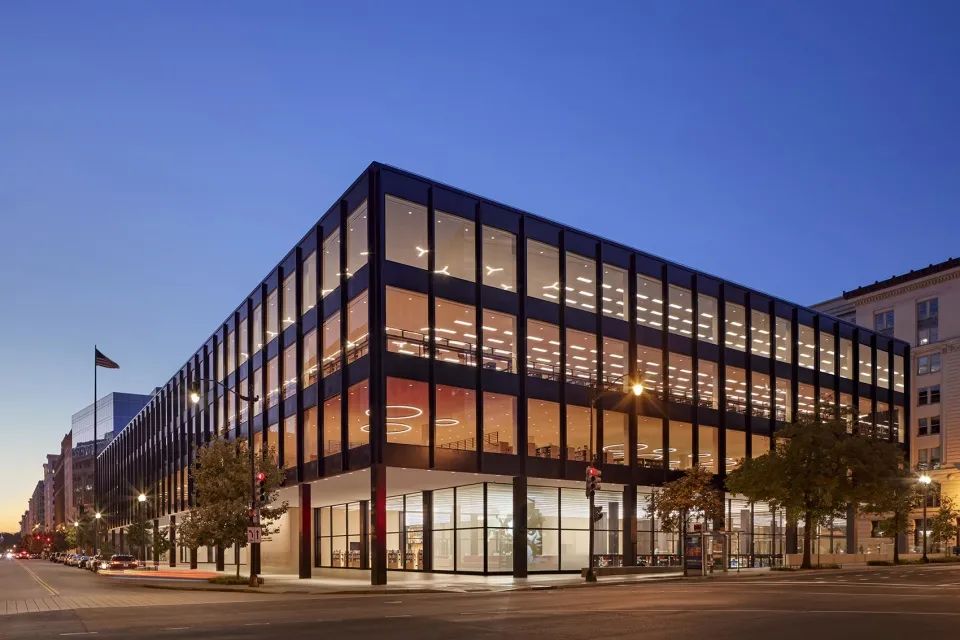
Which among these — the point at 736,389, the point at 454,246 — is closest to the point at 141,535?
the point at 454,246

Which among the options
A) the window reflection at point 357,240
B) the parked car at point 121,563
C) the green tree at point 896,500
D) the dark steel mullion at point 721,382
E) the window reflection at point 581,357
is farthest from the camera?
the parked car at point 121,563

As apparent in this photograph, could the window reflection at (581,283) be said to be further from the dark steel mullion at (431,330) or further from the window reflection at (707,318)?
the window reflection at (707,318)

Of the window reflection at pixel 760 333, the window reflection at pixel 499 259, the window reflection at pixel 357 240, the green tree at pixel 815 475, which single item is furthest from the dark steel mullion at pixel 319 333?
the window reflection at pixel 760 333

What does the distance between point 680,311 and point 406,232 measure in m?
23.3

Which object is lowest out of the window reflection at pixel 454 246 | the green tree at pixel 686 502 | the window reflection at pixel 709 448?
the green tree at pixel 686 502

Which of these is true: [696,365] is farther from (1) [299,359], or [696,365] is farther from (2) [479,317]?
(1) [299,359]

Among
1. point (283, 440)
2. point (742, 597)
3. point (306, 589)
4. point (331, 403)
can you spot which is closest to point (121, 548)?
point (283, 440)

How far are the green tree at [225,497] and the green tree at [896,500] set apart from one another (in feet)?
125

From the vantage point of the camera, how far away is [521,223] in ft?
174

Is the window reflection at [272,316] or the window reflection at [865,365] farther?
the window reflection at [865,365]

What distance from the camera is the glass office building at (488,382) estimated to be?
48.0 meters

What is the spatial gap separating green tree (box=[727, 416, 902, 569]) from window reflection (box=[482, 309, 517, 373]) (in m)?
18.5

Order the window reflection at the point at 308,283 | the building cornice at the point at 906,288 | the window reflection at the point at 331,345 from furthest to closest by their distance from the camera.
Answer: the building cornice at the point at 906,288 → the window reflection at the point at 308,283 → the window reflection at the point at 331,345

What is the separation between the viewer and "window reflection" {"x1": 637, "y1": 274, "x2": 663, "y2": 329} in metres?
60.5
